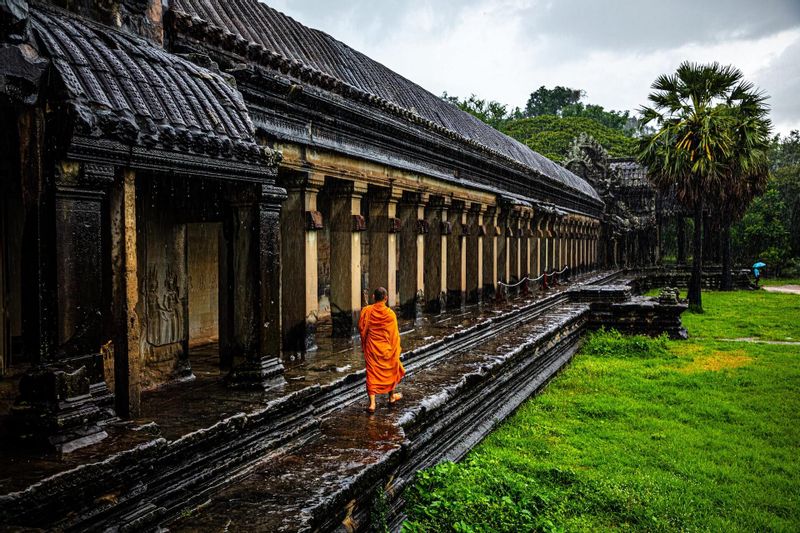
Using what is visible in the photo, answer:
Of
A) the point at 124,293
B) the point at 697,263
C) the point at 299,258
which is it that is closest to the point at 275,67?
the point at 299,258

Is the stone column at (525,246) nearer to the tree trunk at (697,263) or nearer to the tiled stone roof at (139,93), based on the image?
the tree trunk at (697,263)

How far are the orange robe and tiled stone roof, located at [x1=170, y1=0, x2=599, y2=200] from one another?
3.54 meters

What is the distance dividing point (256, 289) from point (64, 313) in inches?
83.8

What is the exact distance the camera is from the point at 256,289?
5.65 meters

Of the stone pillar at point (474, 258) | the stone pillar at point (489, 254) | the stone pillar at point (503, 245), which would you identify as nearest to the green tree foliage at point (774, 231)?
the stone pillar at point (503, 245)

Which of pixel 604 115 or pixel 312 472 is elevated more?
pixel 604 115

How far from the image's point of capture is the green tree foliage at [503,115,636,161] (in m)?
50.5

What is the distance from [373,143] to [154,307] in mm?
4912

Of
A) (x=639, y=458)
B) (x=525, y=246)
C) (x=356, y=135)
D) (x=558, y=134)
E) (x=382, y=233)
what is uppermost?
(x=558, y=134)

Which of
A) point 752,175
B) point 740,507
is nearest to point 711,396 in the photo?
point 740,507

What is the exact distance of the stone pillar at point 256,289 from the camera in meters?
5.57

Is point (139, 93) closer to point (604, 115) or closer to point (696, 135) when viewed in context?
point (696, 135)

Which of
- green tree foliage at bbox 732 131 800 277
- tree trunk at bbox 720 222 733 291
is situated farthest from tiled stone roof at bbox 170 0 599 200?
green tree foliage at bbox 732 131 800 277

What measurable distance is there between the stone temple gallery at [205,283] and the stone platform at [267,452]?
0.02 metres
